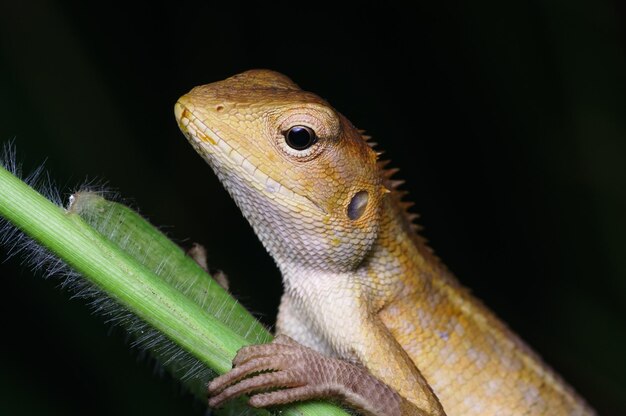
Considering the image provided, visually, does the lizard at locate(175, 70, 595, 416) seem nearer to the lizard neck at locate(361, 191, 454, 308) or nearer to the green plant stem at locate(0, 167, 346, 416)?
the lizard neck at locate(361, 191, 454, 308)

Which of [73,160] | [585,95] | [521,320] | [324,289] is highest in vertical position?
[585,95]

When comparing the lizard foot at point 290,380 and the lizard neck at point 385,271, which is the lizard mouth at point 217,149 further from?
the lizard foot at point 290,380

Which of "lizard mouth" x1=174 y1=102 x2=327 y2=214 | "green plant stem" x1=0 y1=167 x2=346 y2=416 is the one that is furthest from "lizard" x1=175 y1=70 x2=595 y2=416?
"green plant stem" x1=0 y1=167 x2=346 y2=416

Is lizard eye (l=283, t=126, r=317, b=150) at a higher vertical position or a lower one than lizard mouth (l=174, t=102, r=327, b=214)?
higher

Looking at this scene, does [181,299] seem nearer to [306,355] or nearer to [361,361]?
[306,355]

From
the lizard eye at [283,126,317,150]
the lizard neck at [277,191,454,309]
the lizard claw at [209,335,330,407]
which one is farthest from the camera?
the lizard neck at [277,191,454,309]

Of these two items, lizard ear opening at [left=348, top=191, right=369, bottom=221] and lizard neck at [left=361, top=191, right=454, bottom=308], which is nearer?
lizard ear opening at [left=348, top=191, right=369, bottom=221]


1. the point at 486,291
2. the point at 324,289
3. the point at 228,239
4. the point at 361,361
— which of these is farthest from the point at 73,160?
the point at 486,291

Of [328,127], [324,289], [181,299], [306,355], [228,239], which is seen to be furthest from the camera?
[228,239]
